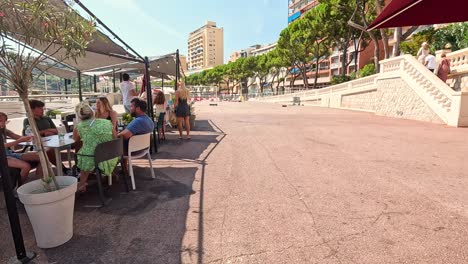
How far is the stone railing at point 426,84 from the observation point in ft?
32.4

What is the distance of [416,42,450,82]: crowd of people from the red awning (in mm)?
11370

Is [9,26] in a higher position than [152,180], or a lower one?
higher

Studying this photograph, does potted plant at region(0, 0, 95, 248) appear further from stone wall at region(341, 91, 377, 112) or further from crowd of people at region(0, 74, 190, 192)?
stone wall at region(341, 91, 377, 112)

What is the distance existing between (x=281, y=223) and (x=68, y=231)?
6.92ft

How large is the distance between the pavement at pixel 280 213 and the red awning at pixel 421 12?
73.7 inches

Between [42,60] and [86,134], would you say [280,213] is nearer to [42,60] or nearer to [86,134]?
[86,134]

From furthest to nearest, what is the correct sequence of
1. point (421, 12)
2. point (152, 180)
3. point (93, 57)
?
point (93, 57) → point (152, 180) → point (421, 12)

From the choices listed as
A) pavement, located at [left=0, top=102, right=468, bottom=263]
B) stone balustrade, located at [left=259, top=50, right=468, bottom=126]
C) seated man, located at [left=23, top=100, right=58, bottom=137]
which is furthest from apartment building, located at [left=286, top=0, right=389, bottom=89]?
seated man, located at [left=23, top=100, right=58, bottom=137]

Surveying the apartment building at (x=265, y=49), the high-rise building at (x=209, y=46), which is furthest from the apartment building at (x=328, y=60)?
the high-rise building at (x=209, y=46)

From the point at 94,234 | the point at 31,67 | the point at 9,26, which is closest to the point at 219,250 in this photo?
the point at 94,234

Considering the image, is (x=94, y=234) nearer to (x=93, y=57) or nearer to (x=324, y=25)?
(x=93, y=57)

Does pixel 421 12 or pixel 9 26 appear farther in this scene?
pixel 9 26

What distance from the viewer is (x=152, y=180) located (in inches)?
175

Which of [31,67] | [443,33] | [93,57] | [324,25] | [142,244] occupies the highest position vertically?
[324,25]
